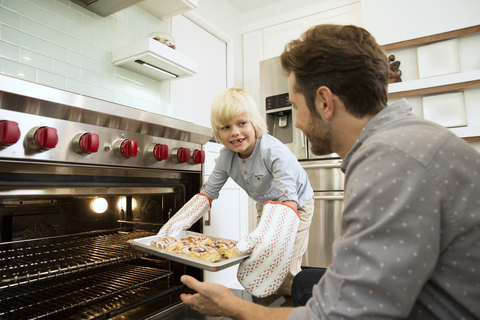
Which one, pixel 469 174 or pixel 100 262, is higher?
pixel 469 174

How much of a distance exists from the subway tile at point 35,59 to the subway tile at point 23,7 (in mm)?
179

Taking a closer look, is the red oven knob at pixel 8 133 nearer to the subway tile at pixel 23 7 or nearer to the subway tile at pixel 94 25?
the subway tile at pixel 23 7

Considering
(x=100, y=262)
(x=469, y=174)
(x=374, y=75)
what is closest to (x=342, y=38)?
(x=374, y=75)

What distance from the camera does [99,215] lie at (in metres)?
1.24

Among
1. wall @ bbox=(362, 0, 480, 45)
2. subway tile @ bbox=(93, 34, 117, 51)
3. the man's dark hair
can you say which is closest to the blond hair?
the man's dark hair

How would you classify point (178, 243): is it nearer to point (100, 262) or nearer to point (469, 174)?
point (100, 262)

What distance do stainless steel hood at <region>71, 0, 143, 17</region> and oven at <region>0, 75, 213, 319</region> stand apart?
30.8 inches

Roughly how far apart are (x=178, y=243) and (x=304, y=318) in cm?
64

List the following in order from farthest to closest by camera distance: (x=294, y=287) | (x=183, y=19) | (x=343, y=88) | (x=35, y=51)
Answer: (x=183, y=19) → (x=35, y=51) → (x=294, y=287) → (x=343, y=88)

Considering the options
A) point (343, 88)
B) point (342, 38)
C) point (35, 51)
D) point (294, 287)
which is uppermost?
point (35, 51)

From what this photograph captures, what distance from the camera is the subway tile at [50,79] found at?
1.54 m

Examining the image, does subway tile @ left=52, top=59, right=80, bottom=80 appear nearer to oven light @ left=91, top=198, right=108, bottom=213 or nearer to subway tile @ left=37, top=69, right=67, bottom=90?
subway tile @ left=37, top=69, right=67, bottom=90

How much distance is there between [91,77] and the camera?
1758 millimetres

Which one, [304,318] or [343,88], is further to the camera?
[343,88]
